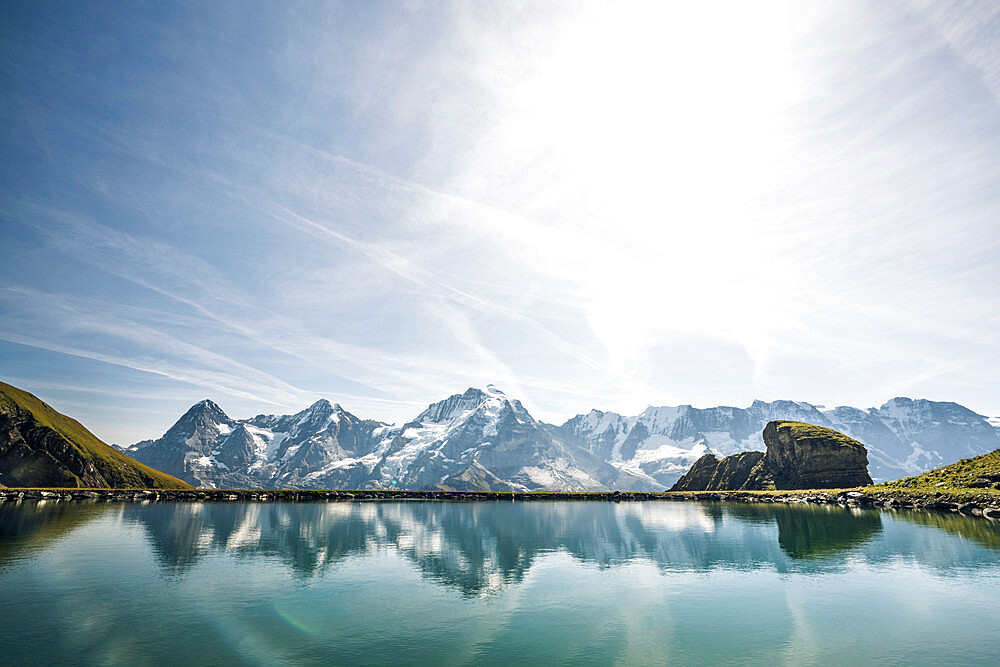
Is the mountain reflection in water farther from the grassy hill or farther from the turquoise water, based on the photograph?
→ the grassy hill

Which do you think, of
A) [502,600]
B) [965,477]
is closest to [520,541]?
[502,600]

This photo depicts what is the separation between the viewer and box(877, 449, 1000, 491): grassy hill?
115m

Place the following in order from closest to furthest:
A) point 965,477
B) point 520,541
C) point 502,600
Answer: point 502,600
point 520,541
point 965,477

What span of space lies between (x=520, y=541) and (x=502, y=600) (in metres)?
45.4

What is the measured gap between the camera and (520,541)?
8662 centimetres

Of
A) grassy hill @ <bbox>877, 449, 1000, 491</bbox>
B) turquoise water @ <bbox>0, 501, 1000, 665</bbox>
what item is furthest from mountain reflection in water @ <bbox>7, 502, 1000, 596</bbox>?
grassy hill @ <bbox>877, 449, 1000, 491</bbox>

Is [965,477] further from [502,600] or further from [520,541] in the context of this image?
[502,600]

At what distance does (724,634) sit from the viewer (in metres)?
33.3

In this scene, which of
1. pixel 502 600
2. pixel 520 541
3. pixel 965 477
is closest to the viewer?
pixel 502 600

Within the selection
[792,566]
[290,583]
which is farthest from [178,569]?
[792,566]

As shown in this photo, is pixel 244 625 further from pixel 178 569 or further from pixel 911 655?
pixel 911 655

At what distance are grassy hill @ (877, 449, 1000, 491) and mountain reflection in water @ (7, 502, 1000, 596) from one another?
60.9 ft

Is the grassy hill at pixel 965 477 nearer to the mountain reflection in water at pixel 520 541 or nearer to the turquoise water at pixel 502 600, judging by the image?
the mountain reflection in water at pixel 520 541

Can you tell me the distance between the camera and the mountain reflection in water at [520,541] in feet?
195
